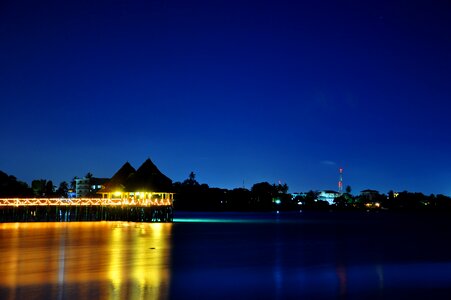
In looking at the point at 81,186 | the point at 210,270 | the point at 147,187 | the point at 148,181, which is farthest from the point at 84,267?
the point at 81,186

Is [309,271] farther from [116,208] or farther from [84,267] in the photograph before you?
[116,208]

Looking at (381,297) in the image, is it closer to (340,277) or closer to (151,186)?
(340,277)

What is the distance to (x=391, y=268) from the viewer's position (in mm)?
25641

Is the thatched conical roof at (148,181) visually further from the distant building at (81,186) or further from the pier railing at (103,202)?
the distant building at (81,186)

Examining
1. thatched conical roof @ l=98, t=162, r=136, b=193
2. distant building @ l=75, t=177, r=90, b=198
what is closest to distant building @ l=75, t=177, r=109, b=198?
distant building @ l=75, t=177, r=90, b=198

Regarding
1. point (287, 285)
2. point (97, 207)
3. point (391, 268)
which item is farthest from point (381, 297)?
point (97, 207)

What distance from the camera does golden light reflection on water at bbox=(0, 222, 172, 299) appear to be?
57.3 ft

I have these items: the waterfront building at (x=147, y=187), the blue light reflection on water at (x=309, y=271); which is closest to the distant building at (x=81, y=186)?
the waterfront building at (x=147, y=187)

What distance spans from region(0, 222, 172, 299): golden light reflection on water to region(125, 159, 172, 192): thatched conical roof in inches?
992

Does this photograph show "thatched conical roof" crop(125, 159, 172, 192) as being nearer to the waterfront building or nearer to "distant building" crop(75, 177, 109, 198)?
the waterfront building

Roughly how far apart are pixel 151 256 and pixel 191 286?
9.02 m

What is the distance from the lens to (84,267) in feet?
76.1

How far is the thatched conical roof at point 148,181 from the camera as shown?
A: 63.0 m

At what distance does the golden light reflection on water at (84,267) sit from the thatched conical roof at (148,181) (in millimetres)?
25195
